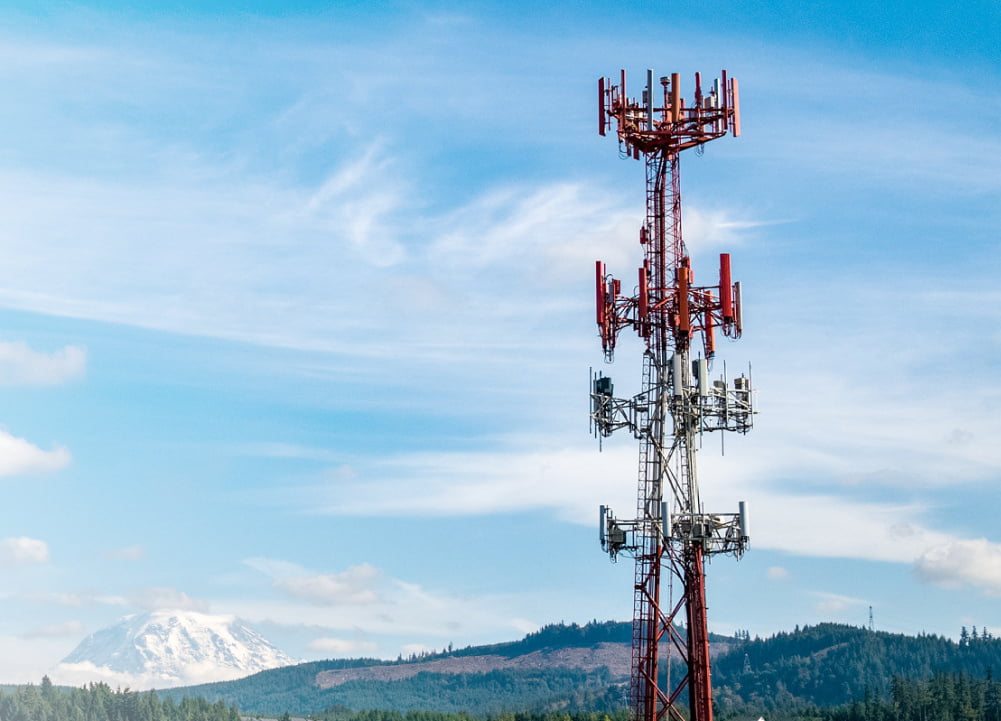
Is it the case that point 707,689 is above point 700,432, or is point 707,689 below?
below

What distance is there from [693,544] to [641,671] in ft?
18.7

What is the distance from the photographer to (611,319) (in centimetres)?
6412

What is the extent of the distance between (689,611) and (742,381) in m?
9.97

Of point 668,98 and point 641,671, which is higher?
point 668,98

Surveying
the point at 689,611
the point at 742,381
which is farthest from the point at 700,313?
the point at 689,611

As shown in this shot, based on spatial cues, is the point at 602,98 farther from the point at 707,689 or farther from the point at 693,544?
the point at 707,689

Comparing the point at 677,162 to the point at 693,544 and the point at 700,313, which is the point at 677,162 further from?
the point at 693,544

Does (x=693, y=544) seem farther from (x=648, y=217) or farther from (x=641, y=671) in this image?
(x=648, y=217)

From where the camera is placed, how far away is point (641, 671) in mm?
61719

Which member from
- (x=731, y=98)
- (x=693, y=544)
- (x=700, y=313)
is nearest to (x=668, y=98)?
(x=731, y=98)

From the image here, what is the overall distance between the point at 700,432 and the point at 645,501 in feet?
12.3

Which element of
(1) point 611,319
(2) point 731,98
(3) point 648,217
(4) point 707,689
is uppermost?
(2) point 731,98

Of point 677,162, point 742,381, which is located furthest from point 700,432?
point 677,162

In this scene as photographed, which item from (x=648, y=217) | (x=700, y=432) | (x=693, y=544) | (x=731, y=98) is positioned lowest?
(x=693, y=544)
